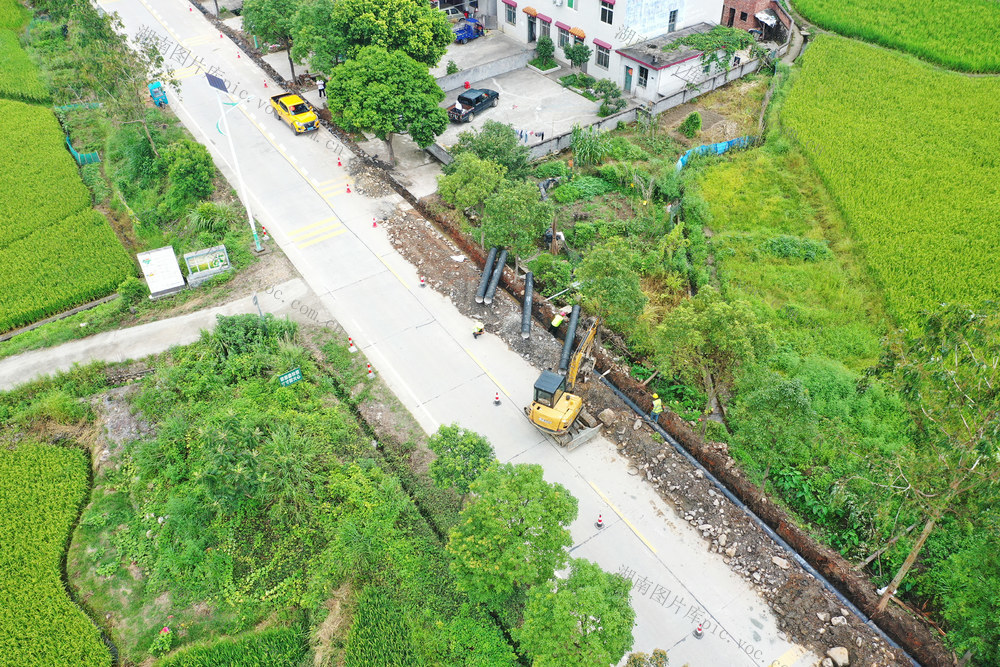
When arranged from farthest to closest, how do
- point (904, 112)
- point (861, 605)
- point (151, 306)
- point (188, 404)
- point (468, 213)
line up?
point (904, 112), point (468, 213), point (151, 306), point (188, 404), point (861, 605)

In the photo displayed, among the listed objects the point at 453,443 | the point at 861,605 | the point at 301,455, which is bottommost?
the point at 861,605

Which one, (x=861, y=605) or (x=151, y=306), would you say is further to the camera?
(x=151, y=306)

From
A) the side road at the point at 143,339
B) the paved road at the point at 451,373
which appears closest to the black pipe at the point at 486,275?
the paved road at the point at 451,373

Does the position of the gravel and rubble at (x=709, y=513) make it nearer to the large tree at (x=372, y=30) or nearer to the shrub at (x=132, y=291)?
the shrub at (x=132, y=291)

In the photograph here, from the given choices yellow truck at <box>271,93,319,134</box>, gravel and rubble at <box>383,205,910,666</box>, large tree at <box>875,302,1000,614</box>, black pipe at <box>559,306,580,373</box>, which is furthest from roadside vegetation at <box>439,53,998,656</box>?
yellow truck at <box>271,93,319,134</box>

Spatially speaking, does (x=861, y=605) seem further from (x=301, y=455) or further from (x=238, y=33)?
(x=238, y=33)

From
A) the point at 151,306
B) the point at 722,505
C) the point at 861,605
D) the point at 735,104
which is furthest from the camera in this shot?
the point at 735,104

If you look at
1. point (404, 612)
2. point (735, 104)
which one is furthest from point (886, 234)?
point (404, 612)
